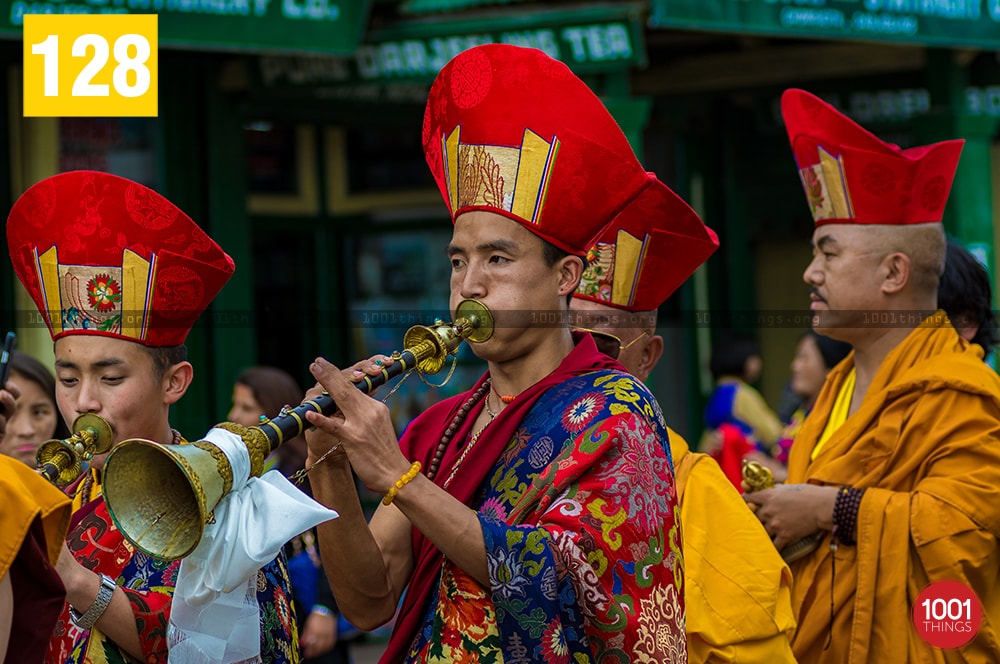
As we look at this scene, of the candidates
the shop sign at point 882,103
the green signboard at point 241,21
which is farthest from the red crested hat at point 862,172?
the shop sign at point 882,103

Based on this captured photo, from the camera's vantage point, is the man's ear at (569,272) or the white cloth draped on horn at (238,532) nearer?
the white cloth draped on horn at (238,532)

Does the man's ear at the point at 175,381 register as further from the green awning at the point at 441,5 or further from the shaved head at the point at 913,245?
the green awning at the point at 441,5

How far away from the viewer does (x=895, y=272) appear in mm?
4355

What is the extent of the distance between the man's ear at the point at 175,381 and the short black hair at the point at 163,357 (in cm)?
1

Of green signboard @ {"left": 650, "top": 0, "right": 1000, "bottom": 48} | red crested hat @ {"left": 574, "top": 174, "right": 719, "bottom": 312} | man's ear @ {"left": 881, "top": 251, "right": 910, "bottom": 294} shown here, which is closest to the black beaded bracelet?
man's ear @ {"left": 881, "top": 251, "right": 910, "bottom": 294}

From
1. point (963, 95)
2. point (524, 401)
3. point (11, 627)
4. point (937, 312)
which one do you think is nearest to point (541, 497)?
point (524, 401)

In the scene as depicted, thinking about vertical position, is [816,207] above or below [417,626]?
above

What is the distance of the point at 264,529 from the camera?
104 inches

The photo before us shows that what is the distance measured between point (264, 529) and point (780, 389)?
342 inches

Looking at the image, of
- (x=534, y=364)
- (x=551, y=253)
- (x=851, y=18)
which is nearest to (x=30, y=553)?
(x=534, y=364)

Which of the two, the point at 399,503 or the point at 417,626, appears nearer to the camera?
the point at 399,503

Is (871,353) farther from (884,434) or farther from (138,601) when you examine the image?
(138,601)

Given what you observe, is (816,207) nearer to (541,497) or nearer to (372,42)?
(541,497)

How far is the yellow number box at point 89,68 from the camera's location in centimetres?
409
